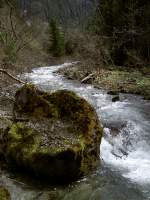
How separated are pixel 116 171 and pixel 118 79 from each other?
12.2 metres

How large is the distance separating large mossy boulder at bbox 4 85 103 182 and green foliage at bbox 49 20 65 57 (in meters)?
34.0

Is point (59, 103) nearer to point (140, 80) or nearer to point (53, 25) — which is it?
point (140, 80)

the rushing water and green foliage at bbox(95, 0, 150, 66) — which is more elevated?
green foliage at bbox(95, 0, 150, 66)

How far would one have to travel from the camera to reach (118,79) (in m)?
20.1

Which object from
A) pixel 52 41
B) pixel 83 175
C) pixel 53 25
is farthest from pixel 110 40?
pixel 52 41

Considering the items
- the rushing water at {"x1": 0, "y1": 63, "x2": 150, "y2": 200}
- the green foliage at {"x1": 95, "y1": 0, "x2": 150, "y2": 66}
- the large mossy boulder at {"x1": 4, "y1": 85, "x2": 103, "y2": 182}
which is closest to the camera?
the rushing water at {"x1": 0, "y1": 63, "x2": 150, "y2": 200}

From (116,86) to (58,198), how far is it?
12.1 metres

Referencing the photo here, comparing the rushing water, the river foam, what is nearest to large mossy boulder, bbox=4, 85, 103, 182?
the rushing water

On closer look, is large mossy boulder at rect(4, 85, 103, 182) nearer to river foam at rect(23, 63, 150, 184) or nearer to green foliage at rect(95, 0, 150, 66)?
river foam at rect(23, 63, 150, 184)

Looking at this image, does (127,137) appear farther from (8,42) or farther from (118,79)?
(118,79)

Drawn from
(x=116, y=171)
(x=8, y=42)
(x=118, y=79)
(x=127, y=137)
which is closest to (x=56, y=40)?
(x=118, y=79)

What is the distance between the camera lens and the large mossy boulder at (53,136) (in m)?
7.48

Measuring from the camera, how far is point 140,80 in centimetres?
1817

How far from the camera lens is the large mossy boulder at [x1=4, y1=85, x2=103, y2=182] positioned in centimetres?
748
